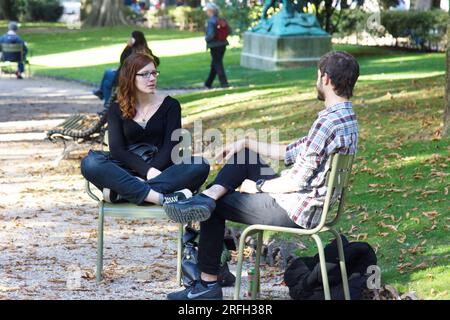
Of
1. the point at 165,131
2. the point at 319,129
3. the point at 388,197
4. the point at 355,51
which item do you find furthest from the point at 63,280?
the point at 355,51

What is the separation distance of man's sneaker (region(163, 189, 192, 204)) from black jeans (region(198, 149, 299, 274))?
1.72 ft

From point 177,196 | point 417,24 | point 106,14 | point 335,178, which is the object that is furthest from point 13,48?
→ point 106,14

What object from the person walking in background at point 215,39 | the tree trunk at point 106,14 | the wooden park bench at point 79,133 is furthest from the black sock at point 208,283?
the tree trunk at point 106,14

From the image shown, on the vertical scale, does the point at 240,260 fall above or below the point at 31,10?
above

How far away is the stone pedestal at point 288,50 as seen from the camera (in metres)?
24.0

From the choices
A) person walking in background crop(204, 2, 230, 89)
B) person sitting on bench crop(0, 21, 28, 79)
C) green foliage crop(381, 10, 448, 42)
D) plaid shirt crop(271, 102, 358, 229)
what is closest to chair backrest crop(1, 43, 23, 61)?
person sitting on bench crop(0, 21, 28, 79)

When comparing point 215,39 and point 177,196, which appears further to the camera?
point 215,39

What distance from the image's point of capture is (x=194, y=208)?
6.02 metres

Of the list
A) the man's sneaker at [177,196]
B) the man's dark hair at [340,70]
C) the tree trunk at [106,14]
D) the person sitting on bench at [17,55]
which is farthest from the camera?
the tree trunk at [106,14]

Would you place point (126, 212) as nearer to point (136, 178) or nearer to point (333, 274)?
point (136, 178)

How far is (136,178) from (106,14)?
44639mm

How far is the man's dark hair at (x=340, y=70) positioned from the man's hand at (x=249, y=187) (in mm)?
741

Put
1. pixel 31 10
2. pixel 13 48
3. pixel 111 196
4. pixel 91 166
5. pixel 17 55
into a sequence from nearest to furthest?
1. pixel 111 196
2. pixel 91 166
3. pixel 13 48
4. pixel 17 55
5. pixel 31 10

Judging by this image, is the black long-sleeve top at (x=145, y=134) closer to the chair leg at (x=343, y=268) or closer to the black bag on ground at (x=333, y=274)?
the black bag on ground at (x=333, y=274)
